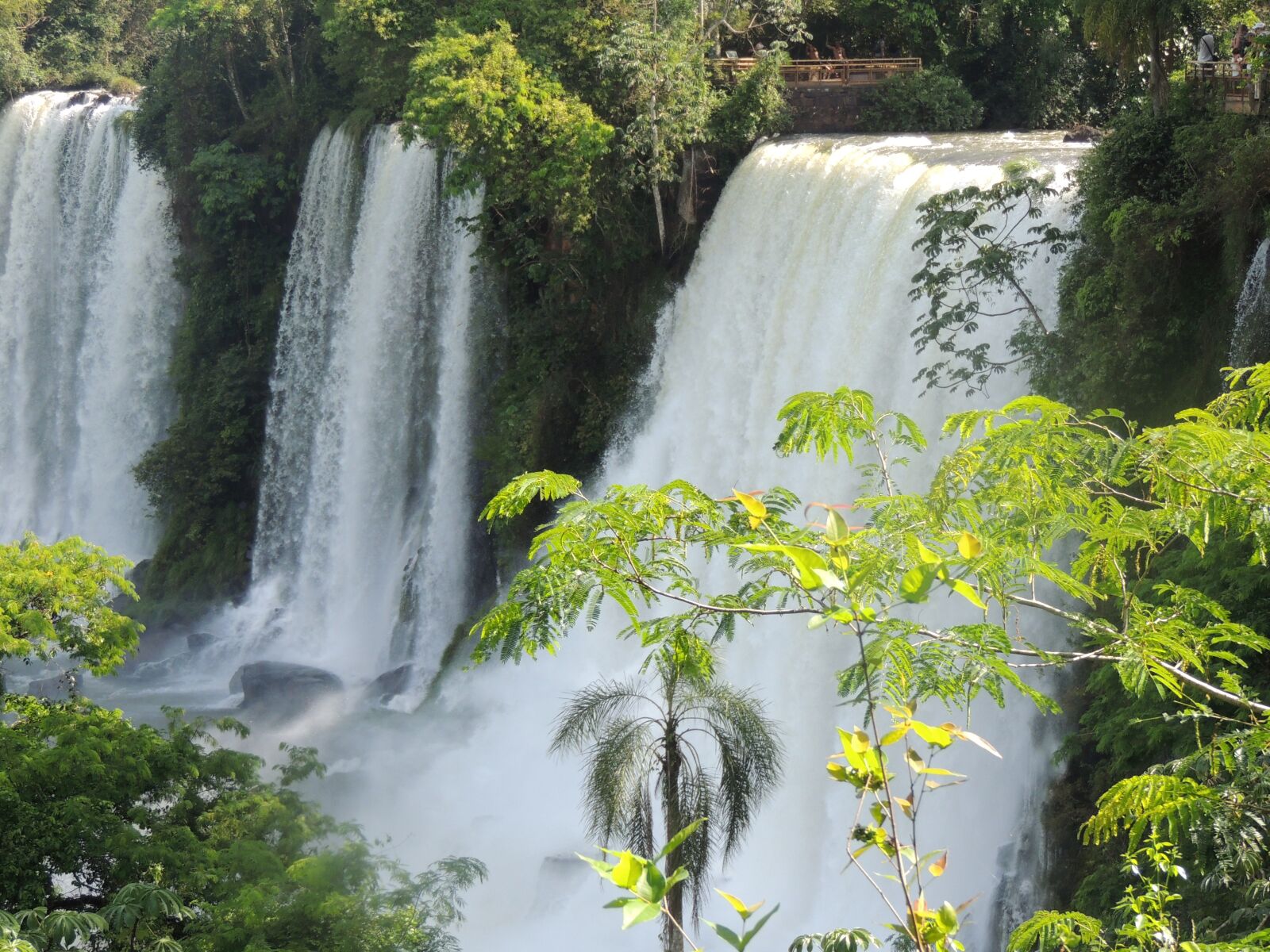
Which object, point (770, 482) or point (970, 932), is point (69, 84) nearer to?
point (770, 482)

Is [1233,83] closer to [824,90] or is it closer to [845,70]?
[824,90]

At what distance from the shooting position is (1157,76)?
41.8ft

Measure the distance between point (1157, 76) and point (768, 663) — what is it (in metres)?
6.96

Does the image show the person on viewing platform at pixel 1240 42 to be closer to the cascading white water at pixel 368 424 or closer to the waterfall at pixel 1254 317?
the waterfall at pixel 1254 317

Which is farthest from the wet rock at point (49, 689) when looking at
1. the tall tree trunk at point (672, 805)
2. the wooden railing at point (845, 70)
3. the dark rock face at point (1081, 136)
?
the dark rock face at point (1081, 136)

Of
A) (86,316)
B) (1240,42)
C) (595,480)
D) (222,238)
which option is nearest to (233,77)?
(222,238)

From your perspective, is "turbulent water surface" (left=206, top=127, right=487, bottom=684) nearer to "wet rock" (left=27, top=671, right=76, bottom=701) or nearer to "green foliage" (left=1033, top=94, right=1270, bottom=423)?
"wet rock" (left=27, top=671, right=76, bottom=701)

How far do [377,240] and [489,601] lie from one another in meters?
6.28

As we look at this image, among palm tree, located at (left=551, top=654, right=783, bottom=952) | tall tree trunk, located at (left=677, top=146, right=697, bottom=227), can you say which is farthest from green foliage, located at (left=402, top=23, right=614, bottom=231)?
palm tree, located at (left=551, top=654, right=783, bottom=952)

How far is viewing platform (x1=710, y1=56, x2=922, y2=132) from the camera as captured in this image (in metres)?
20.5

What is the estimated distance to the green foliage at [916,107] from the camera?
20.4 m

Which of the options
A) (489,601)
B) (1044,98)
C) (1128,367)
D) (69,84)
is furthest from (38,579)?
(69,84)

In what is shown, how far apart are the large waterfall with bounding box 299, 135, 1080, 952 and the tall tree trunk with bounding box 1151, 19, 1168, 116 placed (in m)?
1.16

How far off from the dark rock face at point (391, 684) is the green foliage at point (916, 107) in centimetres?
1073
